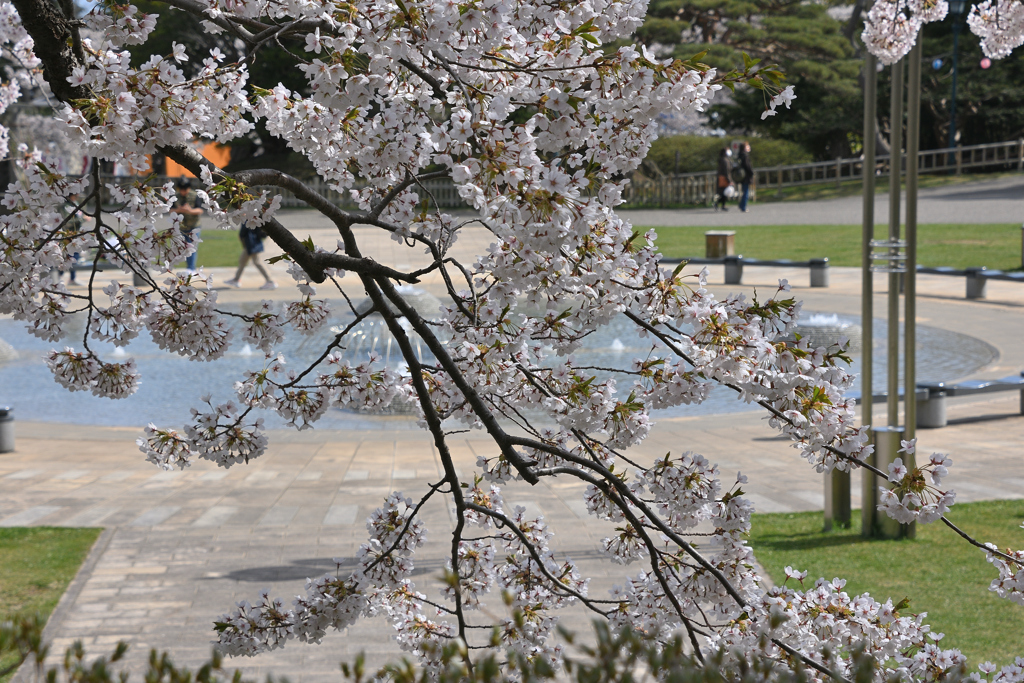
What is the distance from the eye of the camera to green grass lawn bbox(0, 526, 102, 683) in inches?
212

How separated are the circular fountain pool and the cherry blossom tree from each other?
6.46 meters

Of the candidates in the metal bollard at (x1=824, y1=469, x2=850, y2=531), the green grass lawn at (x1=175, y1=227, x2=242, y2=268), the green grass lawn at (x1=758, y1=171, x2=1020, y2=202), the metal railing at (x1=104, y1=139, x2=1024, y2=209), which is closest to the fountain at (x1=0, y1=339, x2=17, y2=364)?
the green grass lawn at (x1=175, y1=227, x2=242, y2=268)

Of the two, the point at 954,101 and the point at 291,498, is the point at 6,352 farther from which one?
the point at 954,101

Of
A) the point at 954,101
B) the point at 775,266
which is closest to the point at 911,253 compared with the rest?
the point at 775,266

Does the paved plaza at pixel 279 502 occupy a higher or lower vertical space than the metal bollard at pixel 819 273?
lower

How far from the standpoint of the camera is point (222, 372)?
13133mm

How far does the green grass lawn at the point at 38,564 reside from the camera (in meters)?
5.39

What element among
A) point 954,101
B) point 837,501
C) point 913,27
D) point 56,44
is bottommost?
point 837,501

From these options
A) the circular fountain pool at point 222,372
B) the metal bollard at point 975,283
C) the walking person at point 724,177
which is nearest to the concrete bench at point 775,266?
the metal bollard at point 975,283

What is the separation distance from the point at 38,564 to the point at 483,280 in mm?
4126

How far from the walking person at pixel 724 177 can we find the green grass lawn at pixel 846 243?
12.9 feet

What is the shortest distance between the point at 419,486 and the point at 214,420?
3970 mm

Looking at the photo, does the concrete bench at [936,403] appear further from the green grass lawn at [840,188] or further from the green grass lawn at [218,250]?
the green grass lawn at [840,188]

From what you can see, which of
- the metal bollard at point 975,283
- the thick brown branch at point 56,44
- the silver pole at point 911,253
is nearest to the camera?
the thick brown branch at point 56,44
